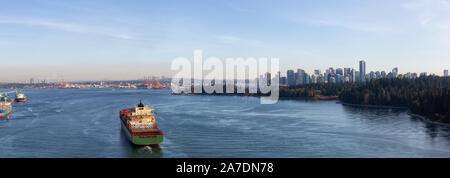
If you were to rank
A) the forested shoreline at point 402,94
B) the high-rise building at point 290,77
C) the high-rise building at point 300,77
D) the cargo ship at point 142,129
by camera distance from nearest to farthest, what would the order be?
the cargo ship at point 142,129 < the forested shoreline at point 402,94 < the high-rise building at point 300,77 < the high-rise building at point 290,77

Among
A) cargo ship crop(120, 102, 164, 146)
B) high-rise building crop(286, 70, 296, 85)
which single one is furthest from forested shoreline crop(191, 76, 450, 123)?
high-rise building crop(286, 70, 296, 85)

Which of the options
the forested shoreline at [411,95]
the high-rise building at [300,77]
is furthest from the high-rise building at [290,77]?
the forested shoreline at [411,95]

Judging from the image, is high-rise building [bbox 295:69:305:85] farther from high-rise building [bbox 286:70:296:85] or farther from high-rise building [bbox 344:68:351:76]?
high-rise building [bbox 344:68:351:76]

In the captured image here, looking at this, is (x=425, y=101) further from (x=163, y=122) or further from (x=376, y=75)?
(x=376, y=75)

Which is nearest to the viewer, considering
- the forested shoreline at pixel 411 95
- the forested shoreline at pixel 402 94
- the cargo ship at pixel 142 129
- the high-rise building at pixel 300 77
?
the cargo ship at pixel 142 129

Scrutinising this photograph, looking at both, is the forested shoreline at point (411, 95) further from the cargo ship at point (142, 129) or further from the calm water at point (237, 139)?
the cargo ship at point (142, 129)

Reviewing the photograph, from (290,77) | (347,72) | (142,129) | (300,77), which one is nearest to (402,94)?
(142,129)

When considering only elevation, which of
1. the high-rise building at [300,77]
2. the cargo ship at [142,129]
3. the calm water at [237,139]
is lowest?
the calm water at [237,139]

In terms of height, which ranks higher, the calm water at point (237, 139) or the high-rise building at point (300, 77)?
the high-rise building at point (300, 77)
